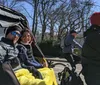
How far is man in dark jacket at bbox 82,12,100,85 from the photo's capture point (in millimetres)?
4406

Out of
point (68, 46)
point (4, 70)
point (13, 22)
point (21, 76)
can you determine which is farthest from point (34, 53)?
point (4, 70)

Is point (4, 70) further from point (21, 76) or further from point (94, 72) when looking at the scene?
point (94, 72)

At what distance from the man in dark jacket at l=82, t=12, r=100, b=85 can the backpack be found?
2586 millimetres

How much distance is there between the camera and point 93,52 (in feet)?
14.5

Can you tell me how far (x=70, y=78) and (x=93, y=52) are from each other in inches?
138

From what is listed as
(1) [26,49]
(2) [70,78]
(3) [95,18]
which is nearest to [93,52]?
(3) [95,18]

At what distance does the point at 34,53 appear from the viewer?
736 centimetres

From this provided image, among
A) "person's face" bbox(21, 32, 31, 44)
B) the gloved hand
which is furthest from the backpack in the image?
the gloved hand

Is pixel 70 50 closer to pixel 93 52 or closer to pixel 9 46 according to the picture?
pixel 9 46

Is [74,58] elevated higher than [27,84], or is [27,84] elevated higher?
[27,84]

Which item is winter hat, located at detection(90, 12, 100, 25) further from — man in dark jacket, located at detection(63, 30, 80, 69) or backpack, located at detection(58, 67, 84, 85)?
man in dark jacket, located at detection(63, 30, 80, 69)

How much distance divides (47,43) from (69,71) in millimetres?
22663

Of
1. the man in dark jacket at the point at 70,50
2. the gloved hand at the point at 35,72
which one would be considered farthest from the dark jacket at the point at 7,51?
the man in dark jacket at the point at 70,50

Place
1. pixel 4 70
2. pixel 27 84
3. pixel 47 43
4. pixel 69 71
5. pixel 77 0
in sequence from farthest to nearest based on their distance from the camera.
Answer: pixel 77 0, pixel 47 43, pixel 69 71, pixel 27 84, pixel 4 70
